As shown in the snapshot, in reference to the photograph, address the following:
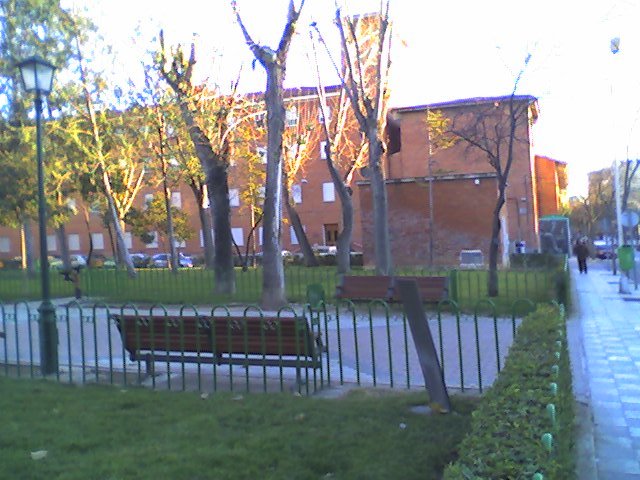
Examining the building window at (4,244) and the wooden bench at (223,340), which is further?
the building window at (4,244)

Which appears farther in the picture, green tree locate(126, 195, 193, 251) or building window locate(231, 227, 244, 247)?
building window locate(231, 227, 244, 247)

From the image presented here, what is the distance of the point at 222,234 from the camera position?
1841cm

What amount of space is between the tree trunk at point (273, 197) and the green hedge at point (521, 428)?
34.1 feet

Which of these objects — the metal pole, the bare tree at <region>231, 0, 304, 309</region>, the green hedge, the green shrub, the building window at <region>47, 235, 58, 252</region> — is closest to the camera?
the green hedge

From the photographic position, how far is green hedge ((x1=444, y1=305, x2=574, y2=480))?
109 inches

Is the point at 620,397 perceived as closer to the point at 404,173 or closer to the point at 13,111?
the point at 13,111

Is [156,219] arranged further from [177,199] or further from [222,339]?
[222,339]

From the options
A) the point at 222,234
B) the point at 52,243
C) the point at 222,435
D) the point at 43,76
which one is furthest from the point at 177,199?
the point at 222,435

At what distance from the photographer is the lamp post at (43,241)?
8.45 meters

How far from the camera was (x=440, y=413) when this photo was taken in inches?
234

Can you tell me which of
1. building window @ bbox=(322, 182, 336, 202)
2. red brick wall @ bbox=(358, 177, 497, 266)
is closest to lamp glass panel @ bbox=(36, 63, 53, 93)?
red brick wall @ bbox=(358, 177, 497, 266)

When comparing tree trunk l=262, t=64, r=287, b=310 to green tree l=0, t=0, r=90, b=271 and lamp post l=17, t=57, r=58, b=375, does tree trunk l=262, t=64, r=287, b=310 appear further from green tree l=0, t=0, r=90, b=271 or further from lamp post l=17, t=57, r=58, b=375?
green tree l=0, t=0, r=90, b=271

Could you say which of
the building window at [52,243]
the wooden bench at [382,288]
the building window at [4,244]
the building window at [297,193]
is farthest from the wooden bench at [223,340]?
the building window at [4,244]

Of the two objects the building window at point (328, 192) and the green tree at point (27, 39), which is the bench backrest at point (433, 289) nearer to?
the green tree at point (27, 39)
